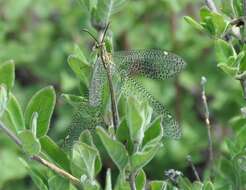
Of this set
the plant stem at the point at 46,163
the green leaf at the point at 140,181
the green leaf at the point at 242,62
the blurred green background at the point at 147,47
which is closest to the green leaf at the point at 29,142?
the plant stem at the point at 46,163

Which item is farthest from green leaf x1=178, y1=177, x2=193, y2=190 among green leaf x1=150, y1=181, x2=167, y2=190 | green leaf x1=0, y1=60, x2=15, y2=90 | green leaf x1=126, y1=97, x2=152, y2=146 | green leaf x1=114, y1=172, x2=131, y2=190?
green leaf x1=0, y1=60, x2=15, y2=90

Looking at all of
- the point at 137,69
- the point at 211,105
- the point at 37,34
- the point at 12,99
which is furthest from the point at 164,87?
the point at 12,99

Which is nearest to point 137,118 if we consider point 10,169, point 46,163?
point 46,163

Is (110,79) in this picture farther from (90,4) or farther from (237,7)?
(237,7)

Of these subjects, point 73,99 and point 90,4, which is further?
point 73,99

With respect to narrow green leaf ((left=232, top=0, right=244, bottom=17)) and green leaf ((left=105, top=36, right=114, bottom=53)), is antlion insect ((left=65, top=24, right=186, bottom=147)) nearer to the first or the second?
green leaf ((left=105, top=36, right=114, bottom=53))

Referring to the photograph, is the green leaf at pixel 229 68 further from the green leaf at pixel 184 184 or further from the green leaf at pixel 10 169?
the green leaf at pixel 10 169
